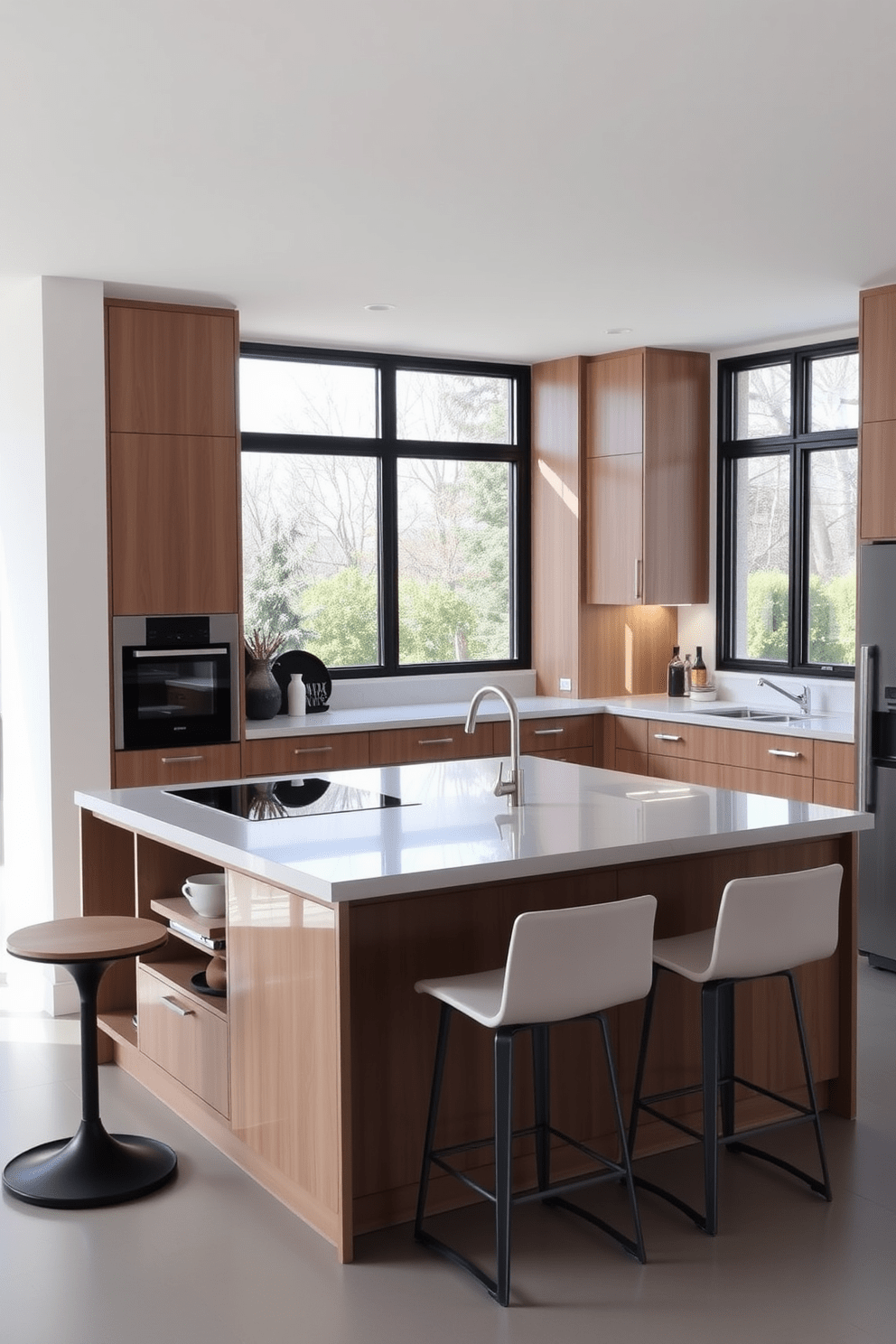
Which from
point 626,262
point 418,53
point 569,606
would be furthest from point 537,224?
point 569,606

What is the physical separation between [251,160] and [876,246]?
224cm

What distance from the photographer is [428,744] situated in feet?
19.7

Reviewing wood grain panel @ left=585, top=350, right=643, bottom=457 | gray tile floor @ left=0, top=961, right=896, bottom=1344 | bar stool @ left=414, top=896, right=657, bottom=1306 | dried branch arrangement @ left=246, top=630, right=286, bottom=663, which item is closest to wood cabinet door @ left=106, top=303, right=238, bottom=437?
dried branch arrangement @ left=246, top=630, right=286, bottom=663

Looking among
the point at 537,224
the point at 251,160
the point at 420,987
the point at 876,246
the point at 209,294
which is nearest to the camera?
the point at 420,987

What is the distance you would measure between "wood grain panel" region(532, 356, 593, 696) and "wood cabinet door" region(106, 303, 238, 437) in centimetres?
206

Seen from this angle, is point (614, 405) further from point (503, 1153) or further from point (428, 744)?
point (503, 1153)

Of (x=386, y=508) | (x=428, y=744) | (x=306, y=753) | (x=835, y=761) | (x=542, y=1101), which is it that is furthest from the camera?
(x=386, y=508)

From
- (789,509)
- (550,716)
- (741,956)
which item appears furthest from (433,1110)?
(789,509)

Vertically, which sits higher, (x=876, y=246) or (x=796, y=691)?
(x=876, y=246)

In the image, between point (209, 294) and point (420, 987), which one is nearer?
point (420, 987)

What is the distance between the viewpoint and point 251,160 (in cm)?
365

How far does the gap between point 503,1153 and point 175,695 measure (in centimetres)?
293

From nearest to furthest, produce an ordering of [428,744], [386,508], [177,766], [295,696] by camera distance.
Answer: [177,766], [428,744], [295,696], [386,508]

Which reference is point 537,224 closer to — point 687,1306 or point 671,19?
point 671,19
